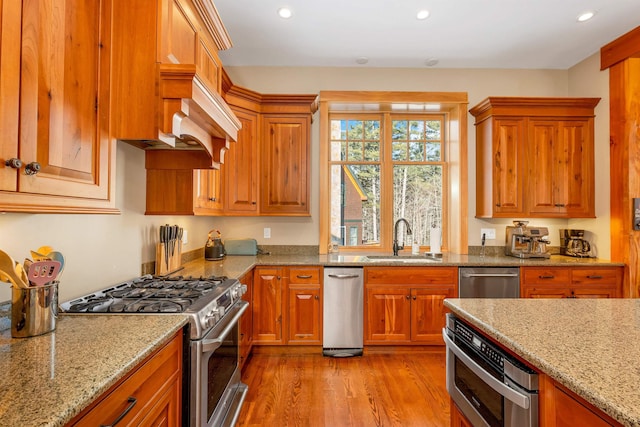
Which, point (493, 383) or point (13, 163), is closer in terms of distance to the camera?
point (13, 163)

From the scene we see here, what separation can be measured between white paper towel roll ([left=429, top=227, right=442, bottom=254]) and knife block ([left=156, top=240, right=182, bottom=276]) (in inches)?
98.1

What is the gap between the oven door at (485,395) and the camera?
1.02m

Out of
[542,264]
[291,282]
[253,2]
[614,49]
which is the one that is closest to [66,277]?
[291,282]

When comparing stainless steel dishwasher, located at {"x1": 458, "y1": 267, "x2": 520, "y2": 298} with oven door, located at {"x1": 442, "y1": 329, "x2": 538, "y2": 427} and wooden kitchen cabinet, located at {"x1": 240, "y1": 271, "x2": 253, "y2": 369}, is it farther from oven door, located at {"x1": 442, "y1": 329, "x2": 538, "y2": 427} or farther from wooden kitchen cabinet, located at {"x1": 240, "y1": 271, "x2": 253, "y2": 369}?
wooden kitchen cabinet, located at {"x1": 240, "y1": 271, "x2": 253, "y2": 369}

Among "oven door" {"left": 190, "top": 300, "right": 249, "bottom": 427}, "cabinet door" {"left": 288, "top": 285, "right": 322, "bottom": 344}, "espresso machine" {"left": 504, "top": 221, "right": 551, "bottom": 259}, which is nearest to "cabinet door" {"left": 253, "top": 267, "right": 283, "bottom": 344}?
"cabinet door" {"left": 288, "top": 285, "right": 322, "bottom": 344}

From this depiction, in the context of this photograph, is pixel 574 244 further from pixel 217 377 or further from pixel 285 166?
pixel 217 377

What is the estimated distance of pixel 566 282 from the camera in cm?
300

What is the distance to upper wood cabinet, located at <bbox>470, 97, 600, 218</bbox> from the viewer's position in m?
3.32

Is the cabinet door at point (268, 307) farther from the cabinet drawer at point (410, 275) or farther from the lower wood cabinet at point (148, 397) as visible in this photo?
the lower wood cabinet at point (148, 397)

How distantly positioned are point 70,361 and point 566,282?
3613 millimetres

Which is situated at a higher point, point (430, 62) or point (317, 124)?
point (430, 62)

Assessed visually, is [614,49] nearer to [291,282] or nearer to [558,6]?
[558,6]

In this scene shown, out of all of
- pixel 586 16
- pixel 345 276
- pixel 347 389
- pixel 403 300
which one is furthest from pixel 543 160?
pixel 347 389

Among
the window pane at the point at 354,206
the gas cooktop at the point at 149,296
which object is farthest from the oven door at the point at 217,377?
the window pane at the point at 354,206
